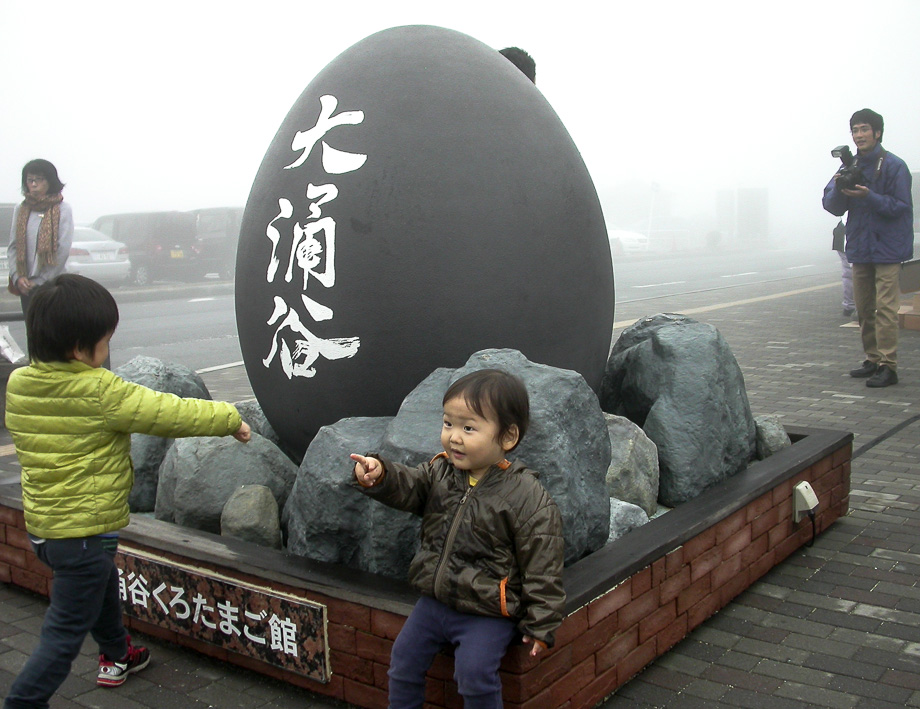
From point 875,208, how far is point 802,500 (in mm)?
4100

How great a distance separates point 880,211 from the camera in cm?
739

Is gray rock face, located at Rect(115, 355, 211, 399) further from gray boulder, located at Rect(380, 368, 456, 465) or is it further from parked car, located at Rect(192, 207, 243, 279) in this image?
parked car, located at Rect(192, 207, 243, 279)

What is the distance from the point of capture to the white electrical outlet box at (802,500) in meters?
4.06

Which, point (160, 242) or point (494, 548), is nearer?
point (494, 548)

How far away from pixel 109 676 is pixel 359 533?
2.88ft

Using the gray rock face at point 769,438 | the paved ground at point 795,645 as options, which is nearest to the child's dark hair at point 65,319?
the paved ground at point 795,645

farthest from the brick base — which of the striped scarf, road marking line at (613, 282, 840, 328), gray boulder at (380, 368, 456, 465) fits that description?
road marking line at (613, 282, 840, 328)

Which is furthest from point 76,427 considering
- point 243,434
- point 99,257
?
point 99,257

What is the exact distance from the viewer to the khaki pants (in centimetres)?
759

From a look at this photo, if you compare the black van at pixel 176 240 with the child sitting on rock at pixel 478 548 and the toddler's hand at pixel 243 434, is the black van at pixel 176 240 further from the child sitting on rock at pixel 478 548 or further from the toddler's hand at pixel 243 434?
the child sitting on rock at pixel 478 548

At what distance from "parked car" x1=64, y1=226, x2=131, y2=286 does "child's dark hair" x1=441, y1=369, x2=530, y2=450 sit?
1940 cm

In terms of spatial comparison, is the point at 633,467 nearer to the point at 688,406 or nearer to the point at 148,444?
the point at 688,406

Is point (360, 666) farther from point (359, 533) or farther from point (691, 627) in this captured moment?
point (691, 627)

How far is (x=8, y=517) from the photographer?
389 cm
